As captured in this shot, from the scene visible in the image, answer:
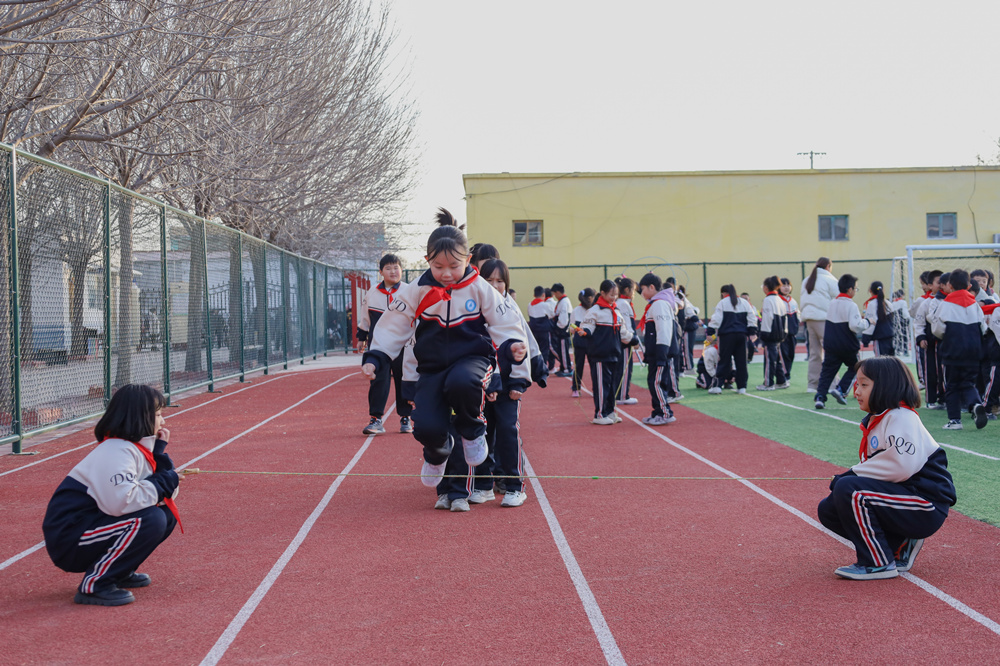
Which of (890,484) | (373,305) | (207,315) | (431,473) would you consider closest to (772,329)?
(373,305)

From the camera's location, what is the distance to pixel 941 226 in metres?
31.8

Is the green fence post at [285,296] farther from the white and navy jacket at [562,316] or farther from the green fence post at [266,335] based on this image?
the white and navy jacket at [562,316]

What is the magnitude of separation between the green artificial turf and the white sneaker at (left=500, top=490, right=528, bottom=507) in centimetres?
297

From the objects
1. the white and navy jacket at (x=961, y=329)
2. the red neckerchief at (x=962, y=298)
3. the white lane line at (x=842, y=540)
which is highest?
the red neckerchief at (x=962, y=298)

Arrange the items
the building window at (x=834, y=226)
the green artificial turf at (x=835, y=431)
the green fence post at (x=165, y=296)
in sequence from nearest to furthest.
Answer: the green artificial turf at (x=835, y=431) → the green fence post at (x=165, y=296) → the building window at (x=834, y=226)

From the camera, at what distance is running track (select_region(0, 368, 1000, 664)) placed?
137 inches

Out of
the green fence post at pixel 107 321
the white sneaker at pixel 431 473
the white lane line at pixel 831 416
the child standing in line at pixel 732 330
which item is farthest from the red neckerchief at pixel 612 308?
the green fence post at pixel 107 321

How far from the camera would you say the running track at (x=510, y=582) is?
348 centimetres

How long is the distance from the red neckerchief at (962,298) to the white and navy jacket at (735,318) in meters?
3.96

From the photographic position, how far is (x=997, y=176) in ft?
105

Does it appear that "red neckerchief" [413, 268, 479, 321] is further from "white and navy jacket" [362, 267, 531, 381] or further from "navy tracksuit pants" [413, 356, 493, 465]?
"navy tracksuit pants" [413, 356, 493, 465]

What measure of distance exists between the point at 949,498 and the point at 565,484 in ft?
10.5

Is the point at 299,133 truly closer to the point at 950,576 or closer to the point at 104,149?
the point at 104,149

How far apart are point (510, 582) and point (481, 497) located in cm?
188
